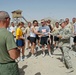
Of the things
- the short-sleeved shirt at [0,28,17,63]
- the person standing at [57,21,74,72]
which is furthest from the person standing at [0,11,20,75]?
the person standing at [57,21,74,72]

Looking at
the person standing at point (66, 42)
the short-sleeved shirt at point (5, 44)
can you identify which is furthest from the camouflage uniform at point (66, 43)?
the short-sleeved shirt at point (5, 44)

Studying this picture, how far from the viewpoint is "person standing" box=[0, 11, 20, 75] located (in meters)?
3.28

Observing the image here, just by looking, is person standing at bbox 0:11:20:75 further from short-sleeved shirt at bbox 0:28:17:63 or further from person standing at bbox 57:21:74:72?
person standing at bbox 57:21:74:72

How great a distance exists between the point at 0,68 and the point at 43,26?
7348 mm

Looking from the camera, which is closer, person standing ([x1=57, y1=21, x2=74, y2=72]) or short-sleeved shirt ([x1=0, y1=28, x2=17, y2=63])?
short-sleeved shirt ([x1=0, y1=28, x2=17, y2=63])

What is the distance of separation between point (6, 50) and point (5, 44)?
0.37 feet

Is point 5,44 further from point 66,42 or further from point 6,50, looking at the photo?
point 66,42

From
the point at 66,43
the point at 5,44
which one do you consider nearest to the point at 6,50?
the point at 5,44

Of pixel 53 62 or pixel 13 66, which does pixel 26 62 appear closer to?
pixel 53 62

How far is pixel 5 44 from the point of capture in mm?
3340

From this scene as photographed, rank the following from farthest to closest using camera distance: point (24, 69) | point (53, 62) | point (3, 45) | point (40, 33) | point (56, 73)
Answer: point (40, 33) → point (53, 62) → point (24, 69) → point (56, 73) → point (3, 45)

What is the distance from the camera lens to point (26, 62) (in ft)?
31.1

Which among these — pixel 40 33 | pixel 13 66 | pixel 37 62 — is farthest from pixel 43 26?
pixel 13 66

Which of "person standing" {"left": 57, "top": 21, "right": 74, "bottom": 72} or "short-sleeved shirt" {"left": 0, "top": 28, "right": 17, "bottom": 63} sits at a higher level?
"short-sleeved shirt" {"left": 0, "top": 28, "right": 17, "bottom": 63}
